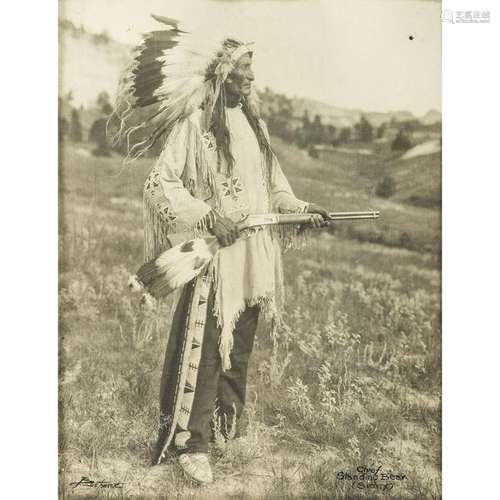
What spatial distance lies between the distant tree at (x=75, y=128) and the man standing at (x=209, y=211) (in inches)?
10.7

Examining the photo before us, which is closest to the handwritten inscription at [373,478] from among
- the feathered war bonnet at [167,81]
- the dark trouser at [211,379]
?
the dark trouser at [211,379]

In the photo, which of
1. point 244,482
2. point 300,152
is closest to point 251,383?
point 244,482

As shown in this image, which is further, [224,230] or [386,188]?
[386,188]

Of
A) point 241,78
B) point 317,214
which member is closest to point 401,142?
point 317,214

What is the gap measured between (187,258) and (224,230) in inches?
9.9

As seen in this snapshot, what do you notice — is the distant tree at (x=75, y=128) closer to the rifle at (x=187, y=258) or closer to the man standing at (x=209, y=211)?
the man standing at (x=209, y=211)

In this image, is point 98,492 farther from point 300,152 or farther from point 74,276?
point 300,152

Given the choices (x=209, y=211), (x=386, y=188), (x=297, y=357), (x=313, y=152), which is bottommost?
(x=297, y=357)

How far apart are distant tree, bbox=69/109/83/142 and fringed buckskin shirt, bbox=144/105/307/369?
501 mm

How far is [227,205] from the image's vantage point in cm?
368

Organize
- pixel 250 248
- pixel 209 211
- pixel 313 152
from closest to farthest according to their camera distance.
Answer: pixel 209 211, pixel 250 248, pixel 313 152

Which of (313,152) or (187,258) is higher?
(313,152)

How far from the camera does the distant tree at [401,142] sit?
3.81 m
